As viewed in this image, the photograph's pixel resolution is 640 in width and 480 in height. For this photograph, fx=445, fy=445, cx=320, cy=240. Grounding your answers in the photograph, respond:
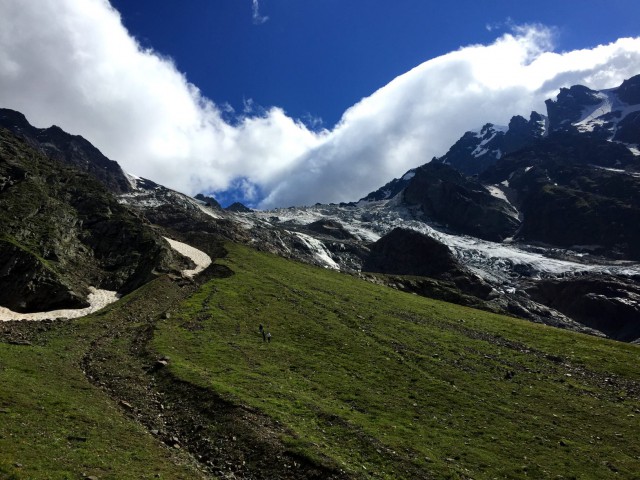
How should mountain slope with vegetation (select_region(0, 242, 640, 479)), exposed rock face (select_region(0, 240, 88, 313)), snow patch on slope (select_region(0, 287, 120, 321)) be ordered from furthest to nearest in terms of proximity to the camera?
exposed rock face (select_region(0, 240, 88, 313)) < snow patch on slope (select_region(0, 287, 120, 321)) < mountain slope with vegetation (select_region(0, 242, 640, 479))

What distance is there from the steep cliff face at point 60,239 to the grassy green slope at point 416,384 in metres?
24.8

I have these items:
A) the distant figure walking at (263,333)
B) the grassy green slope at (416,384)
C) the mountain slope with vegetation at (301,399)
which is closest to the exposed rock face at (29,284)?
the mountain slope with vegetation at (301,399)

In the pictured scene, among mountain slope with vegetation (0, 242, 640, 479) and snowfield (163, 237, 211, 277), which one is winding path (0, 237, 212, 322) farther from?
mountain slope with vegetation (0, 242, 640, 479)

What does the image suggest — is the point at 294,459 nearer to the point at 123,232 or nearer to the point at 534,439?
the point at 534,439

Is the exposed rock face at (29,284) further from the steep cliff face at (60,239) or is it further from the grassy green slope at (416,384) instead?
the grassy green slope at (416,384)

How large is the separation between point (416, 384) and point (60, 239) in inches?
3277

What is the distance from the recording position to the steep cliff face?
76875 millimetres

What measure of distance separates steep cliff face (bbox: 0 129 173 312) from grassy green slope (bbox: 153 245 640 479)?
2477cm

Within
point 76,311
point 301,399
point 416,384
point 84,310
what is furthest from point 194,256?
point 301,399

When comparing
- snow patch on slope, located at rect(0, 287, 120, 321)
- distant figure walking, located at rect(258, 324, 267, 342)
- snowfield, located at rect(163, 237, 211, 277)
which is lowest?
snow patch on slope, located at rect(0, 287, 120, 321)

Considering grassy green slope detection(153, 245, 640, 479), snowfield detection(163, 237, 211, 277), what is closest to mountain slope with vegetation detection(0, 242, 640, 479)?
grassy green slope detection(153, 245, 640, 479)

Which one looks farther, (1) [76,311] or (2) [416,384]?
(1) [76,311]

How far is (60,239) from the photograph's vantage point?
94688 millimetres

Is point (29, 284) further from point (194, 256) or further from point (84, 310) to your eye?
point (194, 256)
